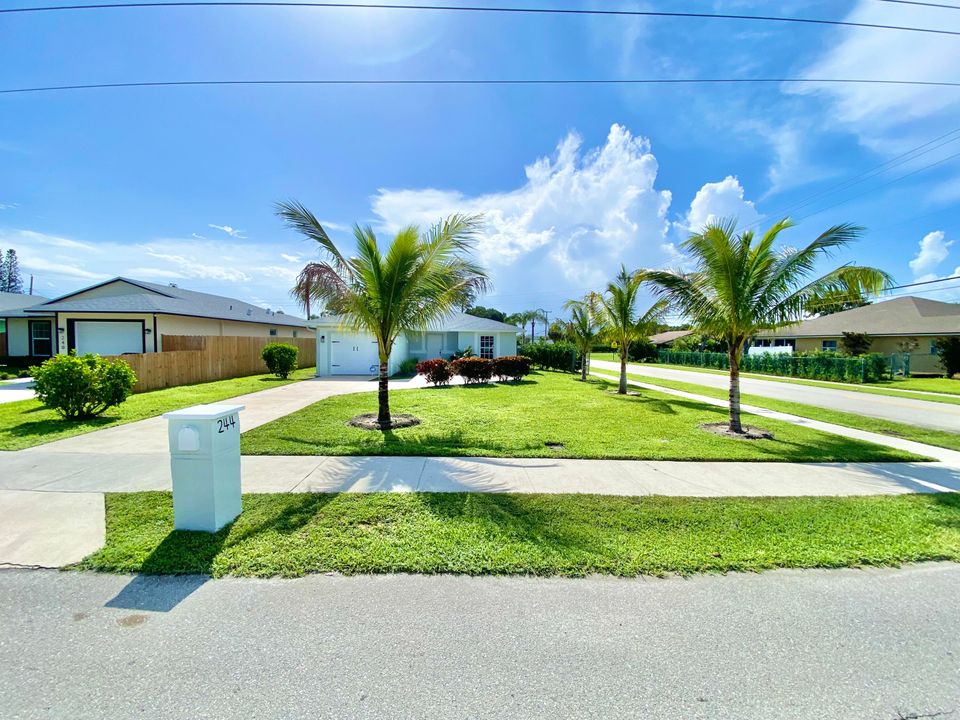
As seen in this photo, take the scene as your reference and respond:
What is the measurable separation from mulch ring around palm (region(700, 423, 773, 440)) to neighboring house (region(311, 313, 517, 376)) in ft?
44.4

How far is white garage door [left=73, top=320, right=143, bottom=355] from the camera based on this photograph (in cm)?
1742

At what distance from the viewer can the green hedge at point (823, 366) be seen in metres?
20.8

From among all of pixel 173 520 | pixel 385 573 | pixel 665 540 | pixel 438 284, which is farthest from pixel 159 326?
pixel 665 540

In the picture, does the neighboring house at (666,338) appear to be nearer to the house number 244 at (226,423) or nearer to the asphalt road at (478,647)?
the asphalt road at (478,647)

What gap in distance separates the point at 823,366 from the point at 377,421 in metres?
25.2

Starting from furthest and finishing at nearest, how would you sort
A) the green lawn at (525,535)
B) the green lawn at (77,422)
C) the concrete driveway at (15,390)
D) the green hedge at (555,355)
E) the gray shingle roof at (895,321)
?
the green hedge at (555,355), the gray shingle roof at (895,321), the concrete driveway at (15,390), the green lawn at (77,422), the green lawn at (525,535)

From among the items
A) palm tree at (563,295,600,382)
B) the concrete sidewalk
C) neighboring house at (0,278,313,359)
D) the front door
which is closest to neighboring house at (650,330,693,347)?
palm tree at (563,295,600,382)

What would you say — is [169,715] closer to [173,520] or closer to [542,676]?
[542,676]

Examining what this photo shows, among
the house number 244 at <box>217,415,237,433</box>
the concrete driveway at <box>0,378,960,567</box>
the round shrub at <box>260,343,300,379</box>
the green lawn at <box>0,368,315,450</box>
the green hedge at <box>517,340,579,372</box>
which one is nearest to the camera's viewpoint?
the house number 244 at <box>217,415,237,433</box>

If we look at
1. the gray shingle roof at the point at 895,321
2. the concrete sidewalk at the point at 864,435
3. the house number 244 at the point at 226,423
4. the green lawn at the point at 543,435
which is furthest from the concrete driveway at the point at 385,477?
the gray shingle roof at the point at 895,321

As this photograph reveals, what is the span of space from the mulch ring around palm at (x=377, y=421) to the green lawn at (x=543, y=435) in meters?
0.25

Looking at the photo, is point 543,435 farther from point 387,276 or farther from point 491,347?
point 491,347

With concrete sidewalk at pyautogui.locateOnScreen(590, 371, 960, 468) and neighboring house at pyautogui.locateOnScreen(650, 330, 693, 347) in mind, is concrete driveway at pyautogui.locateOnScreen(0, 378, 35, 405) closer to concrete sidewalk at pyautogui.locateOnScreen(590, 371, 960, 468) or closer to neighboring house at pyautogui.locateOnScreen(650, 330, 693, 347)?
concrete sidewalk at pyautogui.locateOnScreen(590, 371, 960, 468)

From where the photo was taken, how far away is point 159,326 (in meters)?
17.6
